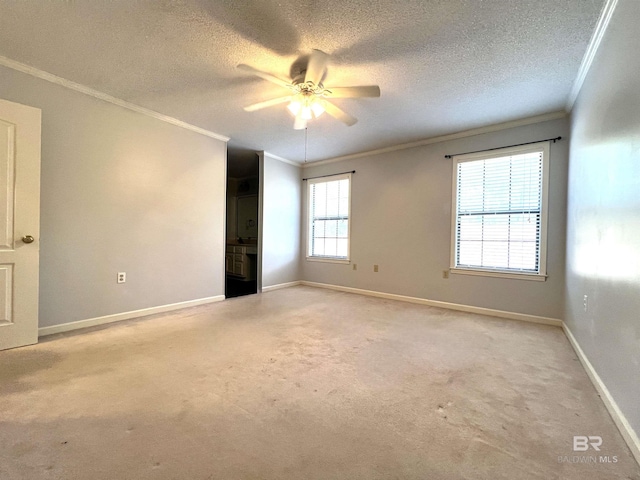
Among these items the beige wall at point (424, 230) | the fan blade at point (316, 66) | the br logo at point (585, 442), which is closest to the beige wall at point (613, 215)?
the br logo at point (585, 442)

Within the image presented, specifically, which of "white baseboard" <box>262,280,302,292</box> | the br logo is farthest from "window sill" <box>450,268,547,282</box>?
"white baseboard" <box>262,280,302,292</box>

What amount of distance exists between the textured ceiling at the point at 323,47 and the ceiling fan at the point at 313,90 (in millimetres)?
143

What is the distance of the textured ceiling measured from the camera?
6.02 feet

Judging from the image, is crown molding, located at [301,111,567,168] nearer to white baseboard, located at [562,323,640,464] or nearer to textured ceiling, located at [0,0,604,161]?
textured ceiling, located at [0,0,604,161]

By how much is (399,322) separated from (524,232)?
1.95m

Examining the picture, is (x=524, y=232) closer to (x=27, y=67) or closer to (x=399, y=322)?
(x=399, y=322)

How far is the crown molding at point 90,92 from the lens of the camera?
2457 millimetres

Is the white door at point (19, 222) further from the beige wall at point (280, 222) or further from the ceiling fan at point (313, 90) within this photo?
the beige wall at point (280, 222)

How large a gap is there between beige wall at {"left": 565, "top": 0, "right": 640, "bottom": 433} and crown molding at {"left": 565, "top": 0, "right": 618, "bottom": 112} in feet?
0.19

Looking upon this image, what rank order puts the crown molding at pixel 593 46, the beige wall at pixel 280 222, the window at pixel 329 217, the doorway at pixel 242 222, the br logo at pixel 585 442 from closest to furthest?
the br logo at pixel 585 442
the crown molding at pixel 593 46
the beige wall at pixel 280 222
the window at pixel 329 217
the doorway at pixel 242 222

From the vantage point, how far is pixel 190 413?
5.03 ft

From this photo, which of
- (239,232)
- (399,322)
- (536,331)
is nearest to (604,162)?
(536,331)

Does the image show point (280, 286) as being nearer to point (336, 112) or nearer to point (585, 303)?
point (336, 112)

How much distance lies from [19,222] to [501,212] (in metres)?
5.09
